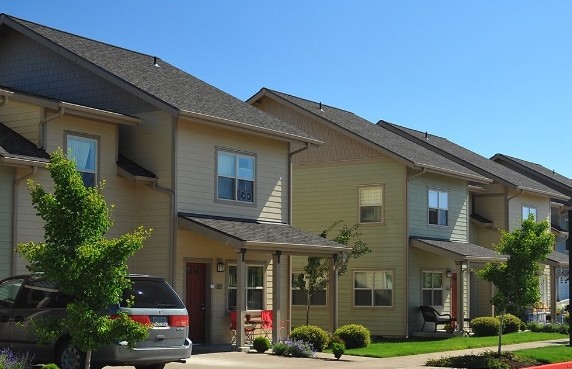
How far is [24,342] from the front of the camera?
16.2 meters

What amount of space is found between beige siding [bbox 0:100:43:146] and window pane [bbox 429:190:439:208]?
1681cm

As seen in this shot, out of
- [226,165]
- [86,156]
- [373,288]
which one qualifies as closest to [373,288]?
[373,288]


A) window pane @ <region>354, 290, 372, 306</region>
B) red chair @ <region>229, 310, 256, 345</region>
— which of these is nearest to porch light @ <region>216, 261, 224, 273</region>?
red chair @ <region>229, 310, 256, 345</region>

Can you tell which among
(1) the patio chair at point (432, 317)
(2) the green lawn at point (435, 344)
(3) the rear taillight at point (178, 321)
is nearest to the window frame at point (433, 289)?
(1) the patio chair at point (432, 317)

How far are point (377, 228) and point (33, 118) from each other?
14.9 m

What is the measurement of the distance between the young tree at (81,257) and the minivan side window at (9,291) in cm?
443

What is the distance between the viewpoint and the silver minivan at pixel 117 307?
50.7 ft

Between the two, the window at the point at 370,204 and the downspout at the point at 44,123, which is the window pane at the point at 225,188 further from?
the window at the point at 370,204

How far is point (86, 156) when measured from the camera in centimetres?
2388

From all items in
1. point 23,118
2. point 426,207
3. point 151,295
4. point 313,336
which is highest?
point 23,118

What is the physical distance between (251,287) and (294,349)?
420 centimetres

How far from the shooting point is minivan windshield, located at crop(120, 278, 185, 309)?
1580cm

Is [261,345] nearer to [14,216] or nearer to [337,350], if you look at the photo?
→ [337,350]

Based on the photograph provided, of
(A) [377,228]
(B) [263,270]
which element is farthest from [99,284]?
(A) [377,228]
